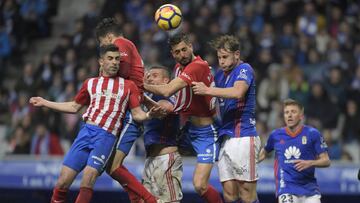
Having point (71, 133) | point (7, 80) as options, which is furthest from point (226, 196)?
point (7, 80)

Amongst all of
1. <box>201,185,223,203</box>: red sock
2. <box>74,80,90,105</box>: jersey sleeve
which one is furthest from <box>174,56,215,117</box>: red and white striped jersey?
<box>74,80,90,105</box>: jersey sleeve

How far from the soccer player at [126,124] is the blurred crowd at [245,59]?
5.60 m

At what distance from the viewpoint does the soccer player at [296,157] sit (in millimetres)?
10820

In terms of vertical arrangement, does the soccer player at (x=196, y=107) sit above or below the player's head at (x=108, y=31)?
below

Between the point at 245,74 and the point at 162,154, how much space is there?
53.8 inches

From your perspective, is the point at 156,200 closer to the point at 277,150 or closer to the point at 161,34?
the point at 277,150

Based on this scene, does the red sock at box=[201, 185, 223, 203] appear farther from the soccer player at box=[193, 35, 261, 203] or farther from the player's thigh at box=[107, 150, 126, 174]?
the player's thigh at box=[107, 150, 126, 174]

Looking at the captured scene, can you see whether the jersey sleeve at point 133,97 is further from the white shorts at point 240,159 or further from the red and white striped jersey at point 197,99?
the white shorts at point 240,159

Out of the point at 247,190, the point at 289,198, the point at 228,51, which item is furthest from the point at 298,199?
the point at 228,51

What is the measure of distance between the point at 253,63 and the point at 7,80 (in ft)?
20.6

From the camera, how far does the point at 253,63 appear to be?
56.8ft

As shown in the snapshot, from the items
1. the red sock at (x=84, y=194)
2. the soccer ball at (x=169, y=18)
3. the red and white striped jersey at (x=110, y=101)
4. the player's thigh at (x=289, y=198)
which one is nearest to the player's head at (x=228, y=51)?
the soccer ball at (x=169, y=18)

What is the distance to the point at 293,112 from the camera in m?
11.0

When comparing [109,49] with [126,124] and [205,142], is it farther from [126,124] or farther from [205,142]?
[205,142]
